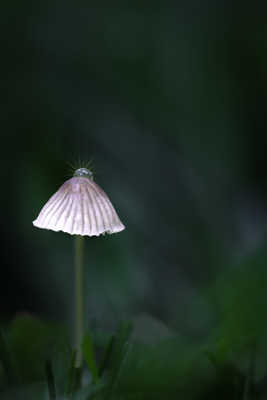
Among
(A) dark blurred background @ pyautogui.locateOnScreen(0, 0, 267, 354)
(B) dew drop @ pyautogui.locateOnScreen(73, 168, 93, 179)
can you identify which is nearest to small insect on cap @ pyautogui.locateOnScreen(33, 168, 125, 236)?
(B) dew drop @ pyautogui.locateOnScreen(73, 168, 93, 179)

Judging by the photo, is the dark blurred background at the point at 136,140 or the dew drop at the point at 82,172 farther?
the dark blurred background at the point at 136,140

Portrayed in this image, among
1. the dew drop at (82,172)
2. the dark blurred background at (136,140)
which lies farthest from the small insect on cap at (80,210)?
the dark blurred background at (136,140)

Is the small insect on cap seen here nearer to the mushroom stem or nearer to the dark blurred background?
the mushroom stem

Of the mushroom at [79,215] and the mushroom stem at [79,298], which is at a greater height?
the mushroom at [79,215]

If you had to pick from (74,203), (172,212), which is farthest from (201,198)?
(74,203)

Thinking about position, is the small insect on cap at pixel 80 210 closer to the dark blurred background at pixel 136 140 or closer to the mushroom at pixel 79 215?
the mushroom at pixel 79 215

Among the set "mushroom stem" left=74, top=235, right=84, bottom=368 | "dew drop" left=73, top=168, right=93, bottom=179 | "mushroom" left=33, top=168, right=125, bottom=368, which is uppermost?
"dew drop" left=73, top=168, right=93, bottom=179

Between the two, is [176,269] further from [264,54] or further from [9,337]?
[264,54]
